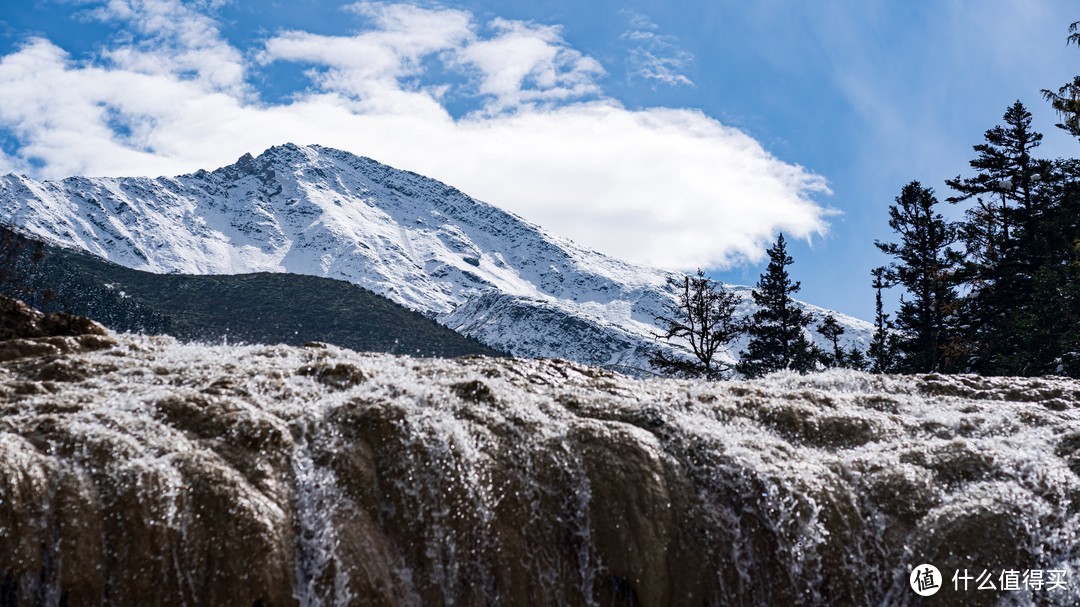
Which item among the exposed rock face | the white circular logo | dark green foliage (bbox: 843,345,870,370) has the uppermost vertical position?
dark green foliage (bbox: 843,345,870,370)

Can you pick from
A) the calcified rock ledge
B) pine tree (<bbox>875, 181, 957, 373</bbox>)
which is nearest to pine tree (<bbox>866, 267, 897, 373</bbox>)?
pine tree (<bbox>875, 181, 957, 373</bbox>)

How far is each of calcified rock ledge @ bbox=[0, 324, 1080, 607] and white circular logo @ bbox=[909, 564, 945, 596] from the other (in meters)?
0.14

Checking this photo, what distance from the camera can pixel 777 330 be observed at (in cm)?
6122

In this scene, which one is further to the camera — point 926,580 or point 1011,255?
point 1011,255

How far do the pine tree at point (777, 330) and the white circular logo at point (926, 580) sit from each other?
45029 millimetres

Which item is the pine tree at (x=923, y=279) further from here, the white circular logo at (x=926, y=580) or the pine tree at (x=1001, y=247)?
the white circular logo at (x=926, y=580)

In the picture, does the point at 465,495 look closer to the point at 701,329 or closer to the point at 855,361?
the point at 701,329

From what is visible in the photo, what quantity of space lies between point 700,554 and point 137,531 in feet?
26.0

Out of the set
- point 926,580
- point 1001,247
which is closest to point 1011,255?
point 1001,247

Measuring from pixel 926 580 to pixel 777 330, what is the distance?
4863 centimetres

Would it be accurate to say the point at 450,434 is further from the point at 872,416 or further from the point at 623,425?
the point at 872,416

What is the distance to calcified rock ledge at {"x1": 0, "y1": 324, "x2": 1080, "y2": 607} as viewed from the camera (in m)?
11.8

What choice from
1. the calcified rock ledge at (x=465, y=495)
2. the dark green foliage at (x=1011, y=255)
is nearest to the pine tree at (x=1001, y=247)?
the dark green foliage at (x=1011, y=255)

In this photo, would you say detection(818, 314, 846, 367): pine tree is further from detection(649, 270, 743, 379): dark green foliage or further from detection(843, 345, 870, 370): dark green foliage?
detection(649, 270, 743, 379): dark green foliage
